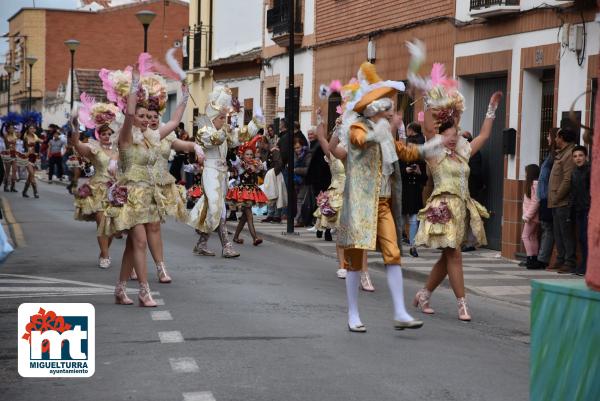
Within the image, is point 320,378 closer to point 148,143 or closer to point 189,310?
point 189,310

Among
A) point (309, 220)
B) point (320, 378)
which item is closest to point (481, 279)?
point (320, 378)

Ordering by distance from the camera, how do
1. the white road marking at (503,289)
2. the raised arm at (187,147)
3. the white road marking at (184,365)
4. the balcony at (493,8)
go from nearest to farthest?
the white road marking at (184,365)
the raised arm at (187,147)
the white road marking at (503,289)
the balcony at (493,8)

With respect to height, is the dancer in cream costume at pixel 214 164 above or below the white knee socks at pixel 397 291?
above

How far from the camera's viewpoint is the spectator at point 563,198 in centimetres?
1544

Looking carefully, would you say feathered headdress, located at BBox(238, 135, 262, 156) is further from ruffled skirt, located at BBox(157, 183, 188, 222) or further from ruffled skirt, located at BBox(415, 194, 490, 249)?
ruffled skirt, located at BBox(415, 194, 490, 249)

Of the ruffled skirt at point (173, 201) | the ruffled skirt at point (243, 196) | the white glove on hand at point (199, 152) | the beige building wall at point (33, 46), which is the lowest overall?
the ruffled skirt at point (243, 196)

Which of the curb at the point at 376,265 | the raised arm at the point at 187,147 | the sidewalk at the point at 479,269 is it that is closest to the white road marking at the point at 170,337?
the raised arm at the point at 187,147

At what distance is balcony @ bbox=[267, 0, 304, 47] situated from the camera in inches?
1188

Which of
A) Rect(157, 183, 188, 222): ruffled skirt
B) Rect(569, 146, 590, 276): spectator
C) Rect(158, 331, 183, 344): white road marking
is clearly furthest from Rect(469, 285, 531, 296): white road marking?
Rect(158, 331, 183, 344): white road marking

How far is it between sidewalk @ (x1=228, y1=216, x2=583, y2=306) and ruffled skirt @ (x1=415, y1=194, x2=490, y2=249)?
1134 mm

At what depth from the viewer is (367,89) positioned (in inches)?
388

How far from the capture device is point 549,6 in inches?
675

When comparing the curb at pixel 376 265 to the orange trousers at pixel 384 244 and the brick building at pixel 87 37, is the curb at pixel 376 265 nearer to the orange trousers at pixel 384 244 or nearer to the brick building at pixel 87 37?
the orange trousers at pixel 384 244

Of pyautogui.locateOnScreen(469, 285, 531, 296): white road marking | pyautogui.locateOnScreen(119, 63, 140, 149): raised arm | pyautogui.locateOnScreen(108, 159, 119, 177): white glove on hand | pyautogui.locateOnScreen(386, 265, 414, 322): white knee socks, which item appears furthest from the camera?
pyautogui.locateOnScreen(469, 285, 531, 296): white road marking
